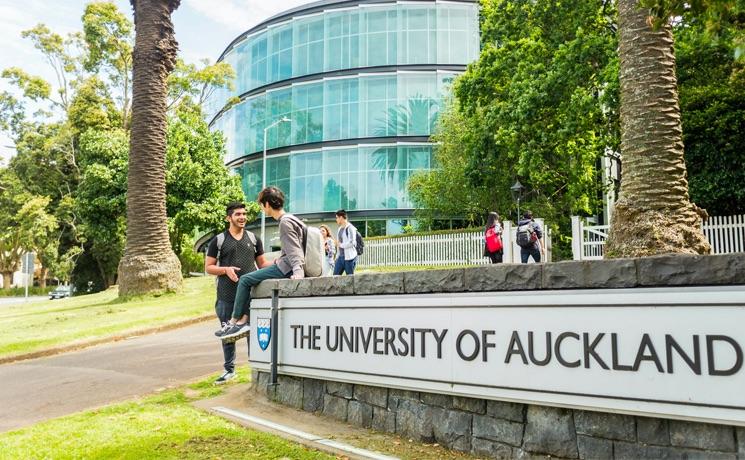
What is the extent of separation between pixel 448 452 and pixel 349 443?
2.49ft

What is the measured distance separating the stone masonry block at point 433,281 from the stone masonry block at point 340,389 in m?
1.08

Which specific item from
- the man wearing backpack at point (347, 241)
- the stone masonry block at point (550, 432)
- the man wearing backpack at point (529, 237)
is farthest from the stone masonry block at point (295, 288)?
the man wearing backpack at point (529, 237)

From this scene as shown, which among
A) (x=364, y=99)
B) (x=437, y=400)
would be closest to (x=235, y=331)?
(x=437, y=400)

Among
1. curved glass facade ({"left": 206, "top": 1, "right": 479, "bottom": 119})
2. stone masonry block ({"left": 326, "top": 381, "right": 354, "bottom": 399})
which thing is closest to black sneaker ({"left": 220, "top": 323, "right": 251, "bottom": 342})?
stone masonry block ({"left": 326, "top": 381, "right": 354, "bottom": 399})

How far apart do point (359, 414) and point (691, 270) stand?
2.85 m

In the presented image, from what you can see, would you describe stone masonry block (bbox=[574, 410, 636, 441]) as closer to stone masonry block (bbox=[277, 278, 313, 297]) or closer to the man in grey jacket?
stone masonry block (bbox=[277, 278, 313, 297])

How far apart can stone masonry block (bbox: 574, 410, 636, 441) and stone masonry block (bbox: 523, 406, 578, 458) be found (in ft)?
0.21

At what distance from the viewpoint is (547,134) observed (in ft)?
57.1

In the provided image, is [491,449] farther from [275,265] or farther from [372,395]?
[275,265]

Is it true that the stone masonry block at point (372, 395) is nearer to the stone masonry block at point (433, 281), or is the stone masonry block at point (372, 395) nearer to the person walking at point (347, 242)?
the stone masonry block at point (433, 281)

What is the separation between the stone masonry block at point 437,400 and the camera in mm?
4455

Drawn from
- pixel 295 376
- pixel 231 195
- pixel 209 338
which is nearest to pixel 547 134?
pixel 209 338

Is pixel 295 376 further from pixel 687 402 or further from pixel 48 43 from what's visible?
pixel 48 43

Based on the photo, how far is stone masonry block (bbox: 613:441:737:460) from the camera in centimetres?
321
